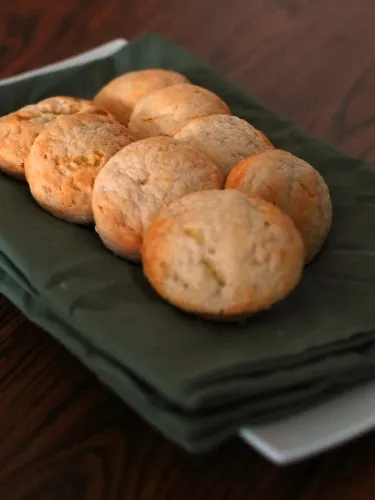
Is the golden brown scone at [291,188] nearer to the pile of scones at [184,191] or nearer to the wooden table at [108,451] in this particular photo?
the pile of scones at [184,191]

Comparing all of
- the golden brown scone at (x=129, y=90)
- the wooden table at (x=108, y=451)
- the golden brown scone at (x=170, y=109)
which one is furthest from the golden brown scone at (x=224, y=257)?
the golden brown scone at (x=129, y=90)

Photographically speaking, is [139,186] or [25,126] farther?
[25,126]

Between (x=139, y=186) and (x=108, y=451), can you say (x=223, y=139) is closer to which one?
(x=139, y=186)

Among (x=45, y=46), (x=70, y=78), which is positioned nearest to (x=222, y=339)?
(x=70, y=78)

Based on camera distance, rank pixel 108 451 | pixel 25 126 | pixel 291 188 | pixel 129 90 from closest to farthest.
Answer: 1. pixel 108 451
2. pixel 291 188
3. pixel 25 126
4. pixel 129 90

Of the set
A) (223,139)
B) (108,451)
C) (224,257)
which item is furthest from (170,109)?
(108,451)

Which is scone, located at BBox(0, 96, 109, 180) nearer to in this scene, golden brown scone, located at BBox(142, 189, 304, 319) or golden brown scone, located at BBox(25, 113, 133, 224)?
golden brown scone, located at BBox(25, 113, 133, 224)
